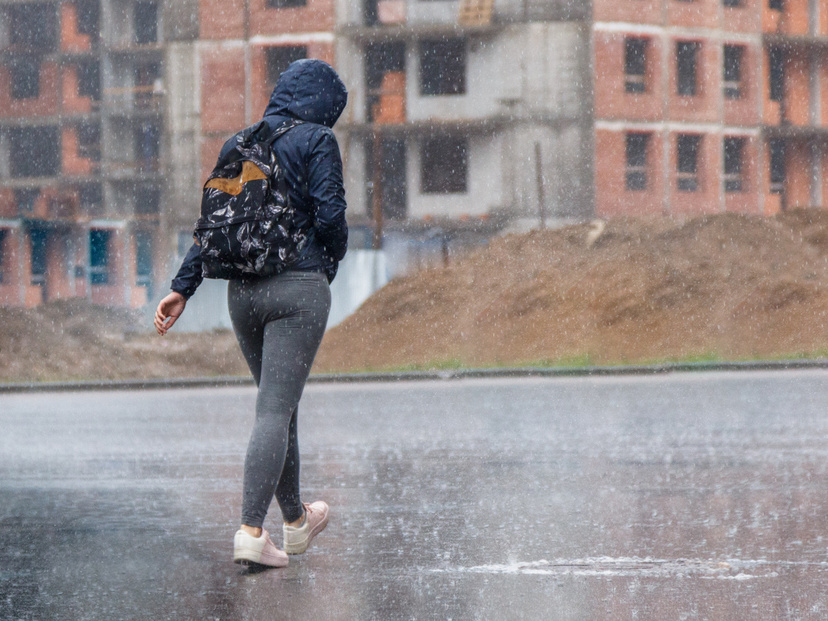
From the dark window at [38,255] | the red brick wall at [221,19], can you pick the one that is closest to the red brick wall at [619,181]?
the red brick wall at [221,19]

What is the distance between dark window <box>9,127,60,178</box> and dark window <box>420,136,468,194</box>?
2056 cm

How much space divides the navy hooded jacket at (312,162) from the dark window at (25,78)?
5195 cm

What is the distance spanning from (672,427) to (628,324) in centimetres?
1827

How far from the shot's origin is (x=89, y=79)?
178 ft

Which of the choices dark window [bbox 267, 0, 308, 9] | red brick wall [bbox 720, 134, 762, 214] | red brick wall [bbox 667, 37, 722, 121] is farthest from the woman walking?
red brick wall [bbox 720, 134, 762, 214]

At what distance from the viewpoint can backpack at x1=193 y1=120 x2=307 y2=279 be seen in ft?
15.4

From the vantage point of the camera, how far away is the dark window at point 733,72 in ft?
134

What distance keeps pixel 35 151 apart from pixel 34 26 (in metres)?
5.22

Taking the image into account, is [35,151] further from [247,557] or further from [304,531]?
[247,557]

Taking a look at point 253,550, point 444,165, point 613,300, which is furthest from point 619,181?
point 253,550

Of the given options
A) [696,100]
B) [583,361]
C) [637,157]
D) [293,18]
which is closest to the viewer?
[583,361]

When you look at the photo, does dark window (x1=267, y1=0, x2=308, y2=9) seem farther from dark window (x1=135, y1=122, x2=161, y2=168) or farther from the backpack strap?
the backpack strap

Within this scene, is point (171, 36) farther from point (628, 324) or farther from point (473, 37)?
point (628, 324)

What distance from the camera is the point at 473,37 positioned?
126ft
